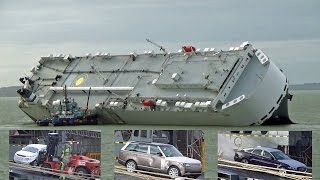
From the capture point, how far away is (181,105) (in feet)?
96.5

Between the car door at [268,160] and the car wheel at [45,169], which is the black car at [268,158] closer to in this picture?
the car door at [268,160]

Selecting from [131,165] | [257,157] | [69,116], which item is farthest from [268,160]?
[69,116]

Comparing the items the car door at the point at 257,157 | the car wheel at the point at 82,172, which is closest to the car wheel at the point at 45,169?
→ the car wheel at the point at 82,172

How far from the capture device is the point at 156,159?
1711 cm

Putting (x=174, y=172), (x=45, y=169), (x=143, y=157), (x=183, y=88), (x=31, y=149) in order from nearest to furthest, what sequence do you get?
(x=174, y=172) < (x=143, y=157) < (x=45, y=169) < (x=31, y=149) < (x=183, y=88)

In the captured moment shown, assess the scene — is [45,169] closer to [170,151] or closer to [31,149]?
[31,149]

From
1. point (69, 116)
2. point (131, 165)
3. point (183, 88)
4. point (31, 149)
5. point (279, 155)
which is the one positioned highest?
point (183, 88)

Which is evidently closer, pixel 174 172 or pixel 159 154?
pixel 174 172

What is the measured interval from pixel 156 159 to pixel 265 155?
97.5 inches

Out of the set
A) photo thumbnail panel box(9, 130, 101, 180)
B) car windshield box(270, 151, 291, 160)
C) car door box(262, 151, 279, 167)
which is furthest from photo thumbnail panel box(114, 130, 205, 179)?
car windshield box(270, 151, 291, 160)

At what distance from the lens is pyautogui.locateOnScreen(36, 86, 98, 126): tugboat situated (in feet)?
107

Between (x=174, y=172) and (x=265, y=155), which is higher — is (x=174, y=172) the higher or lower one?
the lower one

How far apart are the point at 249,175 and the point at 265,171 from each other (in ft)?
1.25

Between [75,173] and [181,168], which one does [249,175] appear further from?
[75,173]
